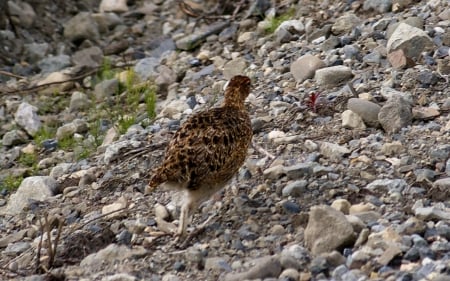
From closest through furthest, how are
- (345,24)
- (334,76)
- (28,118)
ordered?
(334,76), (345,24), (28,118)

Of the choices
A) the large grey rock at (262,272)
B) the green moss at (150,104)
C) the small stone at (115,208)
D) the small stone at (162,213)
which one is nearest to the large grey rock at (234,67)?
the green moss at (150,104)

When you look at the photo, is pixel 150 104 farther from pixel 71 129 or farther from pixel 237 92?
pixel 237 92

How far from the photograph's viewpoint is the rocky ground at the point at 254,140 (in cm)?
604

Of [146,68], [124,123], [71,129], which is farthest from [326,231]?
[146,68]

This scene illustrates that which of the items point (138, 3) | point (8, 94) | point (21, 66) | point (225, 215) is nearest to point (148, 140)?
point (225, 215)

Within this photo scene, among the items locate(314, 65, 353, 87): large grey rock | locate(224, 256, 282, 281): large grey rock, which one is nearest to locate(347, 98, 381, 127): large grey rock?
locate(314, 65, 353, 87): large grey rock

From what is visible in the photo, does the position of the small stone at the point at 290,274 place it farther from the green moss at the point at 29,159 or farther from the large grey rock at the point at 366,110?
the green moss at the point at 29,159

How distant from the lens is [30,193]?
8172 millimetres

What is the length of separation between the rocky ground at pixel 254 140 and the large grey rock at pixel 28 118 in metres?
0.02

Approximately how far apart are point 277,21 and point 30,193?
3566 mm

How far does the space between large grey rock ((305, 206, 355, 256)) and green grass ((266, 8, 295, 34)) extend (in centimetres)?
467

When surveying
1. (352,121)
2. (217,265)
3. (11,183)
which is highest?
(217,265)

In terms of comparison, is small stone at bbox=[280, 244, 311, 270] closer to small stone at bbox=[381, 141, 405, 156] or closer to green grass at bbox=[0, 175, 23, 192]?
small stone at bbox=[381, 141, 405, 156]

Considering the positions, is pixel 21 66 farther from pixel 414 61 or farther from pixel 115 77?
pixel 414 61
